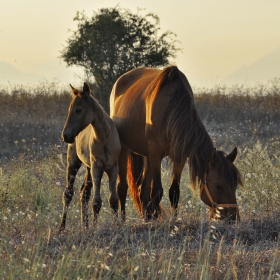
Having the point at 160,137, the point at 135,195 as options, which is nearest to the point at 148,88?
the point at 160,137

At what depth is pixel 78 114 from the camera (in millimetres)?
6203

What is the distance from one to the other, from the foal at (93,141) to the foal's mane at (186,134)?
24.4 inches

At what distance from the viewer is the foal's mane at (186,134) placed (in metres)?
6.18

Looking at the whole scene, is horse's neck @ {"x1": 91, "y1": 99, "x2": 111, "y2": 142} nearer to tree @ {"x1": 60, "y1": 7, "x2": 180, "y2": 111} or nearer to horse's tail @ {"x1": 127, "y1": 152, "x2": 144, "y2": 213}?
horse's tail @ {"x1": 127, "y1": 152, "x2": 144, "y2": 213}

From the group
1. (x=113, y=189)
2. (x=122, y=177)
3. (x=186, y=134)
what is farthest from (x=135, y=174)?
(x=186, y=134)

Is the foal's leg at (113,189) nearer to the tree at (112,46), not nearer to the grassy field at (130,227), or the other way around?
the grassy field at (130,227)

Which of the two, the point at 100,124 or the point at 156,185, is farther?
the point at 156,185

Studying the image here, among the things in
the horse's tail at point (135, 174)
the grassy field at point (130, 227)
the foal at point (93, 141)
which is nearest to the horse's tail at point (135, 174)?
the horse's tail at point (135, 174)

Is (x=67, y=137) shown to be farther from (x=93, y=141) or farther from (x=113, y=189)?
(x=113, y=189)

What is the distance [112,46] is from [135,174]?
1503cm

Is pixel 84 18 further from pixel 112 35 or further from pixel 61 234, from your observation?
pixel 61 234

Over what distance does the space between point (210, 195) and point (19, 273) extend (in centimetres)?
288

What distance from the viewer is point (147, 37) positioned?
74.5 ft

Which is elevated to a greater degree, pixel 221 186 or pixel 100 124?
pixel 100 124
